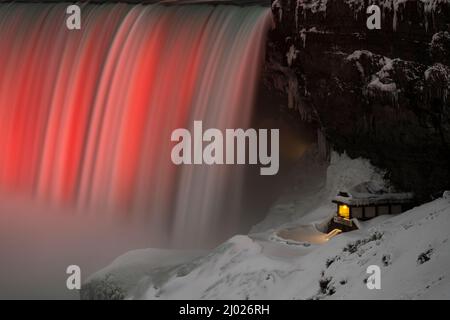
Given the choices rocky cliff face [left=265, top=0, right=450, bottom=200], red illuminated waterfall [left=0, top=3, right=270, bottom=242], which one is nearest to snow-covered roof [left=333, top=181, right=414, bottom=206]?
rocky cliff face [left=265, top=0, right=450, bottom=200]

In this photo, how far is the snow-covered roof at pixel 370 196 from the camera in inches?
866

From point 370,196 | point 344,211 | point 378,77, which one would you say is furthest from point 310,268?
point 378,77

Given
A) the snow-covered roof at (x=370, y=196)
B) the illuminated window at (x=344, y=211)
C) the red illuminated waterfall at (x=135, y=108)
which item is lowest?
the illuminated window at (x=344, y=211)

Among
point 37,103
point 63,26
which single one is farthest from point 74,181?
point 63,26

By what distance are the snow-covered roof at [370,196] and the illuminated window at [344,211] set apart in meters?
0.15

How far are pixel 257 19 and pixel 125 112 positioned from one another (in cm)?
585

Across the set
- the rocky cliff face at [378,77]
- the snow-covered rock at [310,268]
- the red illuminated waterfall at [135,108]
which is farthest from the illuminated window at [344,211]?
the red illuminated waterfall at [135,108]

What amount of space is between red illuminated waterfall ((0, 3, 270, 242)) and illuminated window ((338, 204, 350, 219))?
552 centimetres

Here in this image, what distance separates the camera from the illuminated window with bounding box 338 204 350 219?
861 inches

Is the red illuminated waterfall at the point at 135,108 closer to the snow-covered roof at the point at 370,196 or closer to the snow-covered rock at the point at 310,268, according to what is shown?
the snow-covered rock at the point at 310,268

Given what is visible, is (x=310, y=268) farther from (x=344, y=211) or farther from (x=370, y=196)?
(x=370, y=196)

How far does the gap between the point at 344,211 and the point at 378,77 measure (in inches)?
170

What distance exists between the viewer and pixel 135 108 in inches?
1081

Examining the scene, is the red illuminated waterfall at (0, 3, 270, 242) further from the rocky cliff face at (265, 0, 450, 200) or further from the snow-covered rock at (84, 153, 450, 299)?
the snow-covered rock at (84, 153, 450, 299)
